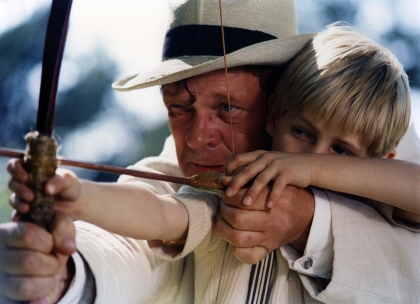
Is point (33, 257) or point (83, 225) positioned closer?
point (33, 257)

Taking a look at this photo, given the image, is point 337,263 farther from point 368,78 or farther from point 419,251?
point 368,78

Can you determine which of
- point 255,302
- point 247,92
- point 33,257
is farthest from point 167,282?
point 33,257

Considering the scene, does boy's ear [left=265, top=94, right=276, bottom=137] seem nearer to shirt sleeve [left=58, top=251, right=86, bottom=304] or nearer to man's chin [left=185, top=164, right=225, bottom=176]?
man's chin [left=185, top=164, right=225, bottom=176]

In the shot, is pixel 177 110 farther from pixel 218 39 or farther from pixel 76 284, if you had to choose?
pixel 76 284

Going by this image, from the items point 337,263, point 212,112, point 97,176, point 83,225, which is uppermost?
point 212,112

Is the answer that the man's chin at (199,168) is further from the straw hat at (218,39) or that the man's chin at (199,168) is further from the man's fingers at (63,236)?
the man's fingers at (63,236)

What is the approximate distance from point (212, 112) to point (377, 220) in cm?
44

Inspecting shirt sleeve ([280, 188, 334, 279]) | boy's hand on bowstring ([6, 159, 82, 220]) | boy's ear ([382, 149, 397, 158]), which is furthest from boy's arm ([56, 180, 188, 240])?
boy's ear ([382, 149, 397, 158])

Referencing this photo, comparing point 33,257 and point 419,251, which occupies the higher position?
point 33,257

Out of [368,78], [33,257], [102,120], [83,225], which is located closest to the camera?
[33,257]

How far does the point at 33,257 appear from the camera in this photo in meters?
0.67

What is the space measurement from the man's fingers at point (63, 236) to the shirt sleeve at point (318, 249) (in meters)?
0.54

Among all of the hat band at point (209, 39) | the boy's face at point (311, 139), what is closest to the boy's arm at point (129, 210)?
the boy's face at point (311, 139)

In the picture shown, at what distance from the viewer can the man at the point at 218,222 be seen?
0.70 m
